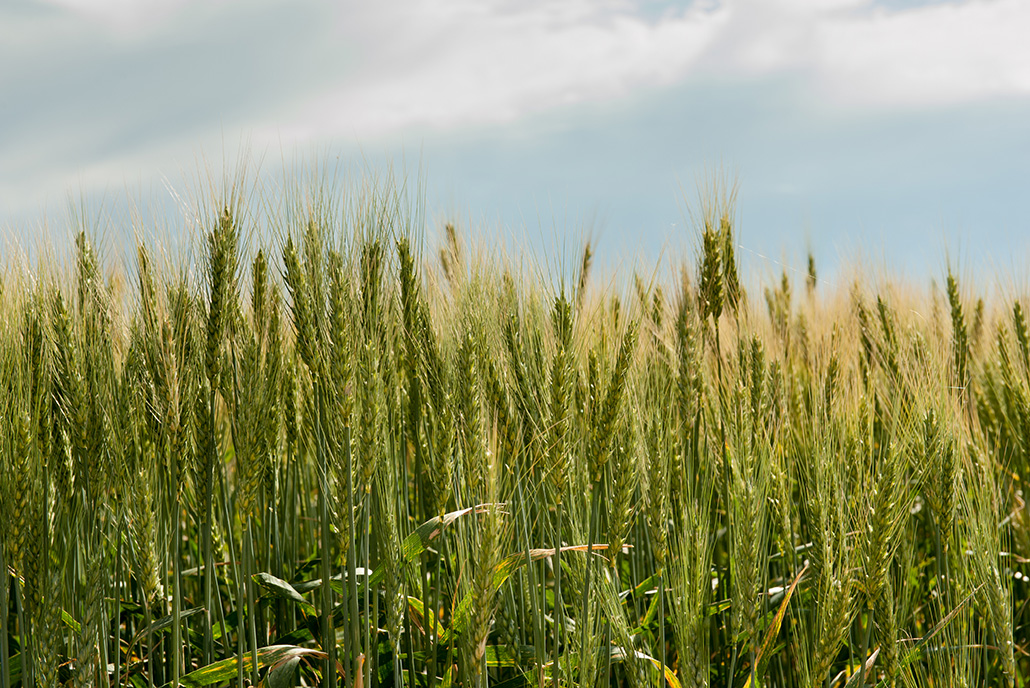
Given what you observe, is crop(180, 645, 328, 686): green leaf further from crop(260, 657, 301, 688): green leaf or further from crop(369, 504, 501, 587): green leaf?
crop(369, 504, 501, 587): green leaf

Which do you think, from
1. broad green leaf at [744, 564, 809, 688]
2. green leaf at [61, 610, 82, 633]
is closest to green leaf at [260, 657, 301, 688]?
green leaf at [61, 610, 82, 633]

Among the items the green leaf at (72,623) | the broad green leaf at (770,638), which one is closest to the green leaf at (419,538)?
the green leaf at (72,623)

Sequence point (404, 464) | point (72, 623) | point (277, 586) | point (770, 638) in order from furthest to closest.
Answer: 1. point (404, 464)
2. point (277, 586)
3. point (770, 638)
4. point (72, 623)

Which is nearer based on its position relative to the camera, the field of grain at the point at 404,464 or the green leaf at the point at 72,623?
the field of grain at the point at 404,464

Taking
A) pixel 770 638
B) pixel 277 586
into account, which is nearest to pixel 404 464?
pixel 277 586

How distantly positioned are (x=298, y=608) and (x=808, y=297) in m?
3.22

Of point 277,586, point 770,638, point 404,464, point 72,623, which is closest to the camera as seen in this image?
point 72,623

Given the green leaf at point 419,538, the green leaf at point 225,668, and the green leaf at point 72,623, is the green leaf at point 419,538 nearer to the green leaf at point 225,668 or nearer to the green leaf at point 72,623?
the green leaf at point 225,668

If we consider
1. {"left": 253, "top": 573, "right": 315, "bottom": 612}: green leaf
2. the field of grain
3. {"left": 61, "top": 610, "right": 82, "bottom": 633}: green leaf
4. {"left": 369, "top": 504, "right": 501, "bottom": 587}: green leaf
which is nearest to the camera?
the field of grain

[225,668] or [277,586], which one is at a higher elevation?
[277,586]

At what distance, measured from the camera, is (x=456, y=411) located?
1.92 meters

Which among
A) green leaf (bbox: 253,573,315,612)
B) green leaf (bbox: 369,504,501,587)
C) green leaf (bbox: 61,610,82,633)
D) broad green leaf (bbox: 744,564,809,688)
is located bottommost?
broad green leaf (bbox: 744,564,809,688)

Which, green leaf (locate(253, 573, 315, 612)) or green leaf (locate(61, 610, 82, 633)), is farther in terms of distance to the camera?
green leaf (locate(253, 573, 315, 612))

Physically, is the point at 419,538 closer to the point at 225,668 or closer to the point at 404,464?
the point at 404,464
